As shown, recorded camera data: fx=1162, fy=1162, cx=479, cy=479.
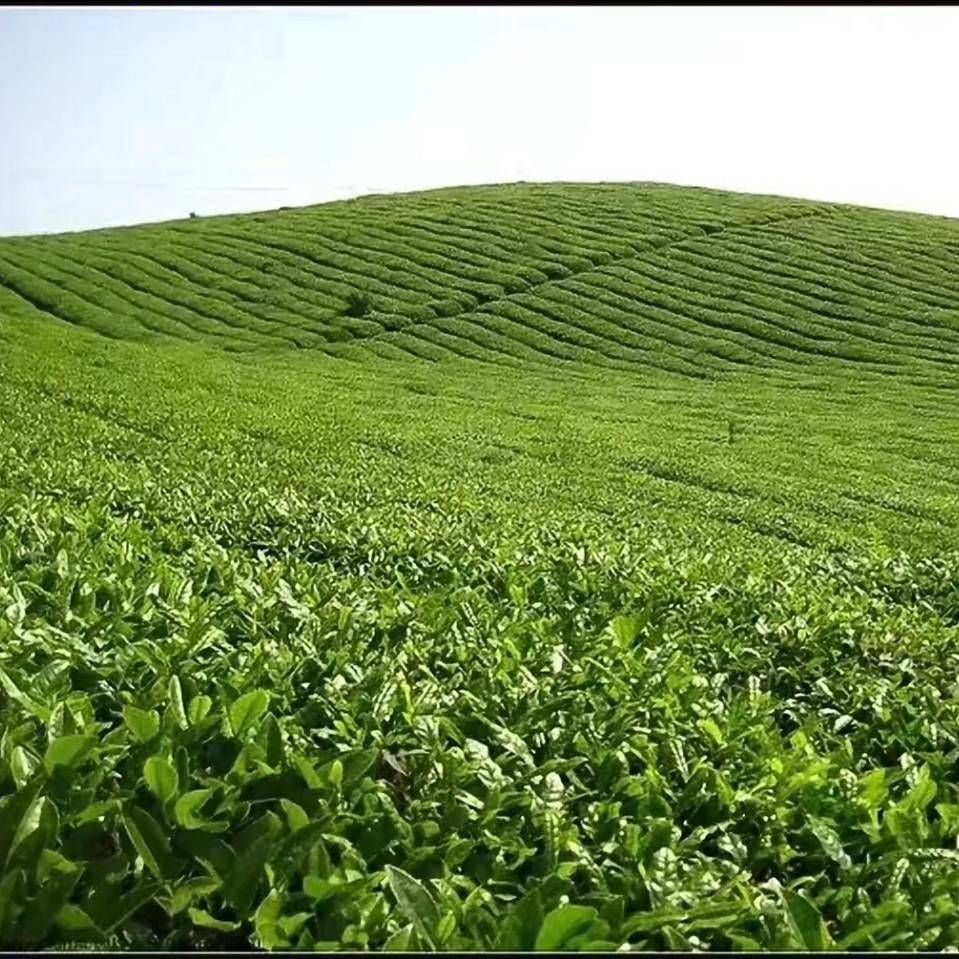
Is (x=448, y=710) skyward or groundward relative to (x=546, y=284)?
groundward

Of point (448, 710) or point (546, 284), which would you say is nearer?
point (448, 710)

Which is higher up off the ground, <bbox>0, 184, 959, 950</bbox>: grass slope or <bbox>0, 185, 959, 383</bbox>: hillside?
<bbox>0, 185, 959, 383</bbox>: hillside

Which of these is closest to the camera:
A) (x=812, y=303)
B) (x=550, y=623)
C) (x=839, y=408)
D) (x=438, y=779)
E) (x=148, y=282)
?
(x=438, y=779)

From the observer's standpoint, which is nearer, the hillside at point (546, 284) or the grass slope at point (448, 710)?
the grass slope at point (448, 710)

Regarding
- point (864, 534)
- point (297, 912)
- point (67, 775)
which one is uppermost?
point (67, 775)

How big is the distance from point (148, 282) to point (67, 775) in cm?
6214

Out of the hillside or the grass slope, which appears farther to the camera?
the hillside

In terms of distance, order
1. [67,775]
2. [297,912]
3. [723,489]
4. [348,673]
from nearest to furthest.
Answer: [297,912] → [67,775] → [348,673] → [723,489]

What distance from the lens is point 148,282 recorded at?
Result: 2445 inches

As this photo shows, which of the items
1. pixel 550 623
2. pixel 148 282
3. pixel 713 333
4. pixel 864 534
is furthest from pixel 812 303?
pixel 550 623

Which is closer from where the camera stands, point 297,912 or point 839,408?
point 297,912

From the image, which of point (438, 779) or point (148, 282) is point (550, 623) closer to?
point (438, 779)

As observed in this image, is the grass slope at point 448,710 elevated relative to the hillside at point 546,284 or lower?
lower

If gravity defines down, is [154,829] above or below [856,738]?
above
